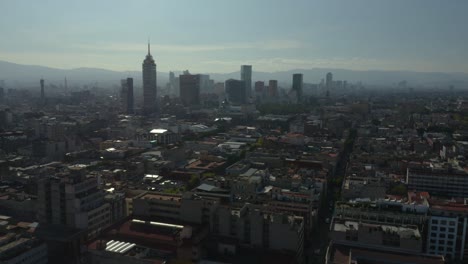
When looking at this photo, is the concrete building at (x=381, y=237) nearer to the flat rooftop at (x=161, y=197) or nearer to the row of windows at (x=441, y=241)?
the row of windows at (x=441, y=241)

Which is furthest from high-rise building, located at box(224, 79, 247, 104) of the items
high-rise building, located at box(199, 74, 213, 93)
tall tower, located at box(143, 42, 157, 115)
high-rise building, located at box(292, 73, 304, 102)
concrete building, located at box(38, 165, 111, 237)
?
concrete building, located at box(38, 165, 111, 237)

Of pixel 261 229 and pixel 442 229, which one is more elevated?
pixel 261 229

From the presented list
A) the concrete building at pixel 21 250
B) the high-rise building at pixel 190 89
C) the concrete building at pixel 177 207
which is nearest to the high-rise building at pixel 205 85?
the high-rise building at pixel 190 89

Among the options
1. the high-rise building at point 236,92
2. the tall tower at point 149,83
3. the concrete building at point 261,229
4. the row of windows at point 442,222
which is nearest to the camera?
the concrete building at point 261,229

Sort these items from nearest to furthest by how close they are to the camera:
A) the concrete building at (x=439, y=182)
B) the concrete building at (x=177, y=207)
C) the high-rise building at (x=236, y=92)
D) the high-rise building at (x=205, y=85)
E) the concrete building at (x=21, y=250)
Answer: the concrete building at (x=21, y=250) → the concrete building at (x=177, y=207) → the concrete building at (x=439, y=182) → the high-rise building at (x=236, y=92) → the high-rise building at (x=205, y=85)

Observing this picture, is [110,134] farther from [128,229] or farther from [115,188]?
[128,229]

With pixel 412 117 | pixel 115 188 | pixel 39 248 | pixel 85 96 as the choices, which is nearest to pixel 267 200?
pixel 115 188

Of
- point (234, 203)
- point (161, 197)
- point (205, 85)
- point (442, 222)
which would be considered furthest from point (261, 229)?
point (205, 85)

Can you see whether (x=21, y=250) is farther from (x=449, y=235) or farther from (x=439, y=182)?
(x=439, y=182)
